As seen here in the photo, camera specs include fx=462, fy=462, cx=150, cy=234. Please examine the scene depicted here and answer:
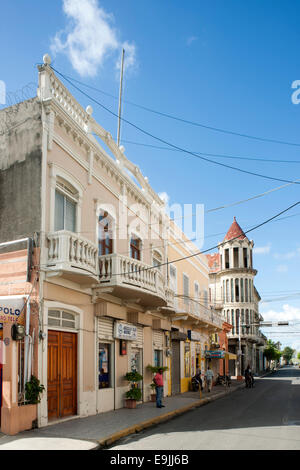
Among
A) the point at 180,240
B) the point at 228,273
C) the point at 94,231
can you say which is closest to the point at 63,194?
the point at 94,231

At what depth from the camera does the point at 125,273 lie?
15.7 m

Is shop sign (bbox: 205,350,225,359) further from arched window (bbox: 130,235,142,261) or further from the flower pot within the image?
the flower pot

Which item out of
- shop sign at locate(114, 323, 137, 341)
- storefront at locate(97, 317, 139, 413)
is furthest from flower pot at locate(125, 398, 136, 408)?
shop sign at locate(114, 323, 137, 341)

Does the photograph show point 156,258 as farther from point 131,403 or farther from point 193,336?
point 131,403

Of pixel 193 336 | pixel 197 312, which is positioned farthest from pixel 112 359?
pixel 197 312

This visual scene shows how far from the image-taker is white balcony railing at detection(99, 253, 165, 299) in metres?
15.3

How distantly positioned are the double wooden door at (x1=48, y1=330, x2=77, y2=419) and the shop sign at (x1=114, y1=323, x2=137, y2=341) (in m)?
2.78

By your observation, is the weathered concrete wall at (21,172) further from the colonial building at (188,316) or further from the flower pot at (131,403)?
the colonial building at (188,316)

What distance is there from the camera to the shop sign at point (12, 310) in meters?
11.3

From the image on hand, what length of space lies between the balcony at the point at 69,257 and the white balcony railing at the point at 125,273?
1346mm

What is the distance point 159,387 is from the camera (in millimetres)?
17469

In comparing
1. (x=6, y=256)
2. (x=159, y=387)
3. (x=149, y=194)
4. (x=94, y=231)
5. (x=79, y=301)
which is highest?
(x=149, y=194)
